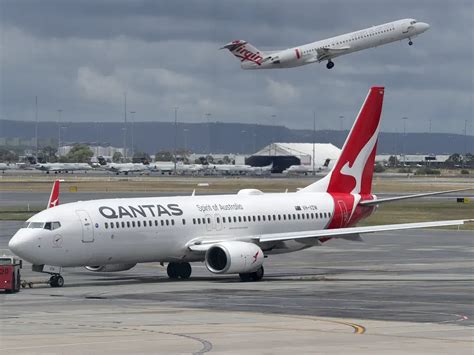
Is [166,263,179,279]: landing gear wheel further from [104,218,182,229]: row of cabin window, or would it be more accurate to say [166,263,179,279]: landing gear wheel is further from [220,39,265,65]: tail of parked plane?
[220,39,265,65]: tail of parked plane

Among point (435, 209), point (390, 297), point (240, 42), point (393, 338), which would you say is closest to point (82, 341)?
point (393, 338)

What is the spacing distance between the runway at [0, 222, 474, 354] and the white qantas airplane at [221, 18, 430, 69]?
67920 mm

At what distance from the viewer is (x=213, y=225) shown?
56062 mm

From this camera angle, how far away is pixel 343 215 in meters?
61.1

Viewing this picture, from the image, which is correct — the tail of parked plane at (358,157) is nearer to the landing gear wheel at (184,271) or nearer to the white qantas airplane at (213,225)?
the white qantas airplane at (213,225)

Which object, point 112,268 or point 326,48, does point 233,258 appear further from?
point 326,48

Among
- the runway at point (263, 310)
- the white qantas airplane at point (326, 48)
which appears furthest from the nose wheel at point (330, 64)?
the runway at point (263, 310)

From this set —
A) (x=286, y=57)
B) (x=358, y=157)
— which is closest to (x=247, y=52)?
(x=286, y=57)

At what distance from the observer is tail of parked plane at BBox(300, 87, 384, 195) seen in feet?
205

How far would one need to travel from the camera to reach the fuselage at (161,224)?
168 feet

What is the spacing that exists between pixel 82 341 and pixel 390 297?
55.2ft

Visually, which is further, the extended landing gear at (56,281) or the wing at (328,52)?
the wing at (328,52)

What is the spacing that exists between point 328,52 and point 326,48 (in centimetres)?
52

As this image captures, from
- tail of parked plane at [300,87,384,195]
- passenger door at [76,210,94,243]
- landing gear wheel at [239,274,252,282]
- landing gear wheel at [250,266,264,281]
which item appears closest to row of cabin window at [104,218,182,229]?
passenger door at [76,210,94,243]
